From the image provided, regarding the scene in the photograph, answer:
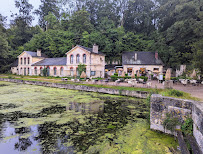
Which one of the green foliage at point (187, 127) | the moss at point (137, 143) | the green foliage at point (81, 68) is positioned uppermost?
the green foliage at point (81, 68)

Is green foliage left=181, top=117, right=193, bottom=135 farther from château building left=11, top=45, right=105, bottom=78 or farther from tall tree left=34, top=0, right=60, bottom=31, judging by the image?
tall tree left=34, top=0, right=60, bottom=31

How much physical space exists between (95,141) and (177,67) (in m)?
24.9

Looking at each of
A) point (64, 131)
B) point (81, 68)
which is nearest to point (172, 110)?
point (64, 131)

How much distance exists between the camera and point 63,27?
38219 mm

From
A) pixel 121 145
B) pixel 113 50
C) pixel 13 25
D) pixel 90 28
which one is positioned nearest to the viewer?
pixel 121 145

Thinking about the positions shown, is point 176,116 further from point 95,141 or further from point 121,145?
point 95,141

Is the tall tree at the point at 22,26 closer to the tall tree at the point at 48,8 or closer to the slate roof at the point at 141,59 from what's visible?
the tall tree at the point at 48,8

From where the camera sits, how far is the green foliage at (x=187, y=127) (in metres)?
4.29

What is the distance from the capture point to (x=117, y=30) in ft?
103

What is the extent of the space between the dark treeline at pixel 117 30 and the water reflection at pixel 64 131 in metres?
7.63

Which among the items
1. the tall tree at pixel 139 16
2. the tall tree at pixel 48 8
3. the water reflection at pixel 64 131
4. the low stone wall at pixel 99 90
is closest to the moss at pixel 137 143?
the water reflection at pixel 64 131

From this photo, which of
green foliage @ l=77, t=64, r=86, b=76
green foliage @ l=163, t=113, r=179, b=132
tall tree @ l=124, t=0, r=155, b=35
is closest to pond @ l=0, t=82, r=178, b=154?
green foliage @ l=163, t=113, r=179, b=132

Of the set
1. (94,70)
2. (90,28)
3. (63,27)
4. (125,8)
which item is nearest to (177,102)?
(94,70)

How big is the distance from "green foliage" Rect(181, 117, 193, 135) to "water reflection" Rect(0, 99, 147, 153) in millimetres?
2291
